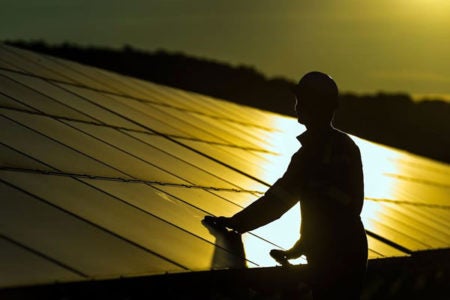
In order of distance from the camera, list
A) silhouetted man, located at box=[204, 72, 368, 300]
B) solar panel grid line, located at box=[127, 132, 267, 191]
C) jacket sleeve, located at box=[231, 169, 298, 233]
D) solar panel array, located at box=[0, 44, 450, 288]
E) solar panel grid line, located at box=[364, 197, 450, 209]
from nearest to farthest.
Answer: solar panel array, located at box=[0, 44, 450, 288], silhouetted man, located at box=[204, 72, 368, 300], jacket sleeve, located at box=[231, 169, 298, 233], solar panel grid line, located at box=[127, 132, 267, 191], solar panel grid line, located at box=[364, 197, 450, 209]

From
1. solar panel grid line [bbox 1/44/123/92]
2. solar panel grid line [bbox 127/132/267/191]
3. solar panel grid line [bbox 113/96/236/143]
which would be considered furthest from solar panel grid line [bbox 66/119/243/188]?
solar panel grid line [bbox 1/44/123/92]

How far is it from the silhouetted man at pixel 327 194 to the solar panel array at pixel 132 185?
0.82 meters

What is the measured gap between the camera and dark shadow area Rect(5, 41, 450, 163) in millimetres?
83562

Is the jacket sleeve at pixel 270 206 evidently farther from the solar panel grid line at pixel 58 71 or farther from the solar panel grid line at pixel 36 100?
the solar panel grid line at pixel 58 71

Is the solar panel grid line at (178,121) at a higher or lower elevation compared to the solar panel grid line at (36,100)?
lower

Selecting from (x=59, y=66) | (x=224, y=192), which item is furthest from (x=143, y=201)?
(x=59, y=66)

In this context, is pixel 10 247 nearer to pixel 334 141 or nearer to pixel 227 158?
pixel 334 141

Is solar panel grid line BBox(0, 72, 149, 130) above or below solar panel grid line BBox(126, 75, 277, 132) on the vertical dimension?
above

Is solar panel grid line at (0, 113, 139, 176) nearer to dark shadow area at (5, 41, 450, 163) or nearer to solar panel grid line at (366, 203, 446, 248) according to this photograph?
solar panel grid line at (366, 203, 446, 248)

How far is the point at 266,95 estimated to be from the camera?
102 metres

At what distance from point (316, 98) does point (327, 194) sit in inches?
31.7

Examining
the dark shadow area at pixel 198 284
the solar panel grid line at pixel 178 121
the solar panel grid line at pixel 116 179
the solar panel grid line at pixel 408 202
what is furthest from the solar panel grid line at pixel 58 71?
the solar panel grid line at pixel 116 179

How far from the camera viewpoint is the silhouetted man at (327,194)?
7.50 metres

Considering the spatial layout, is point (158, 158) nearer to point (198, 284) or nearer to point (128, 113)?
point (128, 113)
